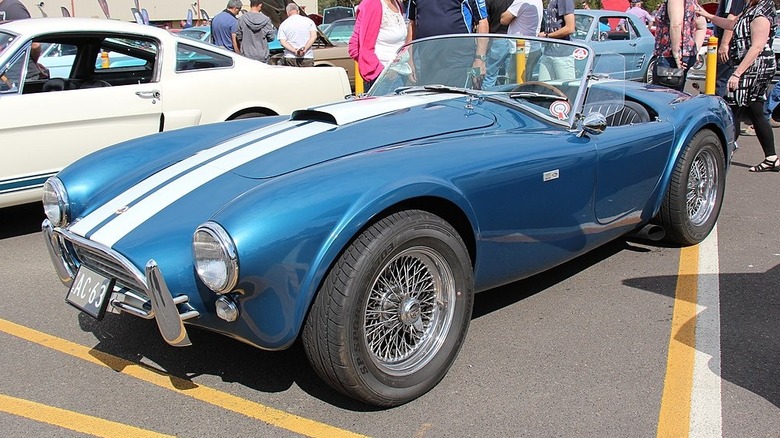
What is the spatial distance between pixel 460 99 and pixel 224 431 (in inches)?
80.8

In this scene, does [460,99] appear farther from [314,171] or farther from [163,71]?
[163,71]

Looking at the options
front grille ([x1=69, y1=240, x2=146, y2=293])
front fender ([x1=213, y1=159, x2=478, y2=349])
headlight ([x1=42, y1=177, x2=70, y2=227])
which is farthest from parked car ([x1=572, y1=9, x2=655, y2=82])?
front grille ([x1=69, y1=240, x2=146, y2=293])

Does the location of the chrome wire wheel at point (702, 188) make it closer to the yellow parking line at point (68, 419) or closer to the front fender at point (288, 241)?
the front fender at point (288, 241)

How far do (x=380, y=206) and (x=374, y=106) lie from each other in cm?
127

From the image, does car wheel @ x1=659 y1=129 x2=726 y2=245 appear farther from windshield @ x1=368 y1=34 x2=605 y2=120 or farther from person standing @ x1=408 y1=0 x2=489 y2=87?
person standing @ x1=408 y1=0 x2=489 y2=87

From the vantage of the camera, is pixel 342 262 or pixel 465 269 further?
pixel 465 269

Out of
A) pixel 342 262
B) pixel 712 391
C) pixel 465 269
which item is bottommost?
pixel 712 391

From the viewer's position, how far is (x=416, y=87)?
411cm

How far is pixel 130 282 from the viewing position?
8.54 feet

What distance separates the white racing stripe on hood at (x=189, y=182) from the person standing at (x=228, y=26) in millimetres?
7532

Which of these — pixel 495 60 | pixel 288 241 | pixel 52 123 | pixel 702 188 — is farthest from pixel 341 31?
pixel 288 241

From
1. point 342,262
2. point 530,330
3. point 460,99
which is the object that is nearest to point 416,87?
point 460,99

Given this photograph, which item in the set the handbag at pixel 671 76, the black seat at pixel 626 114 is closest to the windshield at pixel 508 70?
the black seat at pixel 626 114

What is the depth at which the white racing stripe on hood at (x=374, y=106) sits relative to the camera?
11.5 feet
